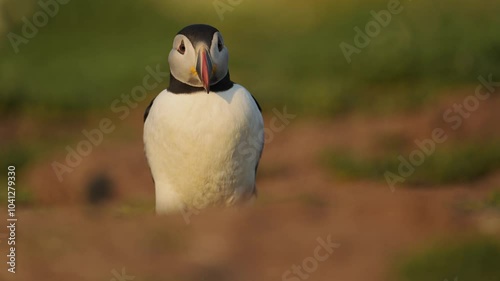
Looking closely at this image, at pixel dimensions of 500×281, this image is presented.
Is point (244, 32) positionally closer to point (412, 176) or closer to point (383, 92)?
point (383, 92)

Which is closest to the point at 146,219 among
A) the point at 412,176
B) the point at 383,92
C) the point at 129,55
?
the point at 412,176

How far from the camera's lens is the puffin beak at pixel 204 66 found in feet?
22.8

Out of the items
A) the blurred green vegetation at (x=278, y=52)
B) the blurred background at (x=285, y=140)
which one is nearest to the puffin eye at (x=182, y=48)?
the blurred background at (x=285, y=140)

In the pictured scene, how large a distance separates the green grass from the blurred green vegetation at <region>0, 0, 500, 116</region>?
5.53 feet

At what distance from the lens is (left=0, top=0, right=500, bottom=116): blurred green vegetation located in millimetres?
13398

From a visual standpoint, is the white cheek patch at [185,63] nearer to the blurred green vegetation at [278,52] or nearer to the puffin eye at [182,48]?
the puffin eye at [182,48]

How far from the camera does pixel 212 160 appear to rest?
23.3ft

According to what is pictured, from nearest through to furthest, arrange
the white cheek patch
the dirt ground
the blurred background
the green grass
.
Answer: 1. the dirt ground
2. the blurred background
3. the white cheek patch
4. the green grass

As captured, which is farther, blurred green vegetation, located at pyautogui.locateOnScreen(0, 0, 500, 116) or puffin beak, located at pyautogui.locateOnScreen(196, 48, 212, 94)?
blurred green vegetation, located at pyautogui.locateOnScreen(0, 0, 500, 116)

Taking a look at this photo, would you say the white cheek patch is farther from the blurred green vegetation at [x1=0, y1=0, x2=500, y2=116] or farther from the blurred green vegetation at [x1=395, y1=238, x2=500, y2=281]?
the blurred green vegetation at [x1=0, y1=0, x2=500, y2=116]

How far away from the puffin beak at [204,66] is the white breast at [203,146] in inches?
7.6

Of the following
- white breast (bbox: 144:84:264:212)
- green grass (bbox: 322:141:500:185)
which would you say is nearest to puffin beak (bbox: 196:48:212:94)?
white breast (bbox: 144:84:264:212)

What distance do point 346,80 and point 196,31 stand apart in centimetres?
675

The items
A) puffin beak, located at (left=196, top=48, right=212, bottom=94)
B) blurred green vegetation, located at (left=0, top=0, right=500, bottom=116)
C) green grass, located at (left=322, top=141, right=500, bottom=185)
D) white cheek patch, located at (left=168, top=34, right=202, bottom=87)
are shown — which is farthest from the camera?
blurred green vegetation, located at (left=0, top=0, right=500, bottom=116)
